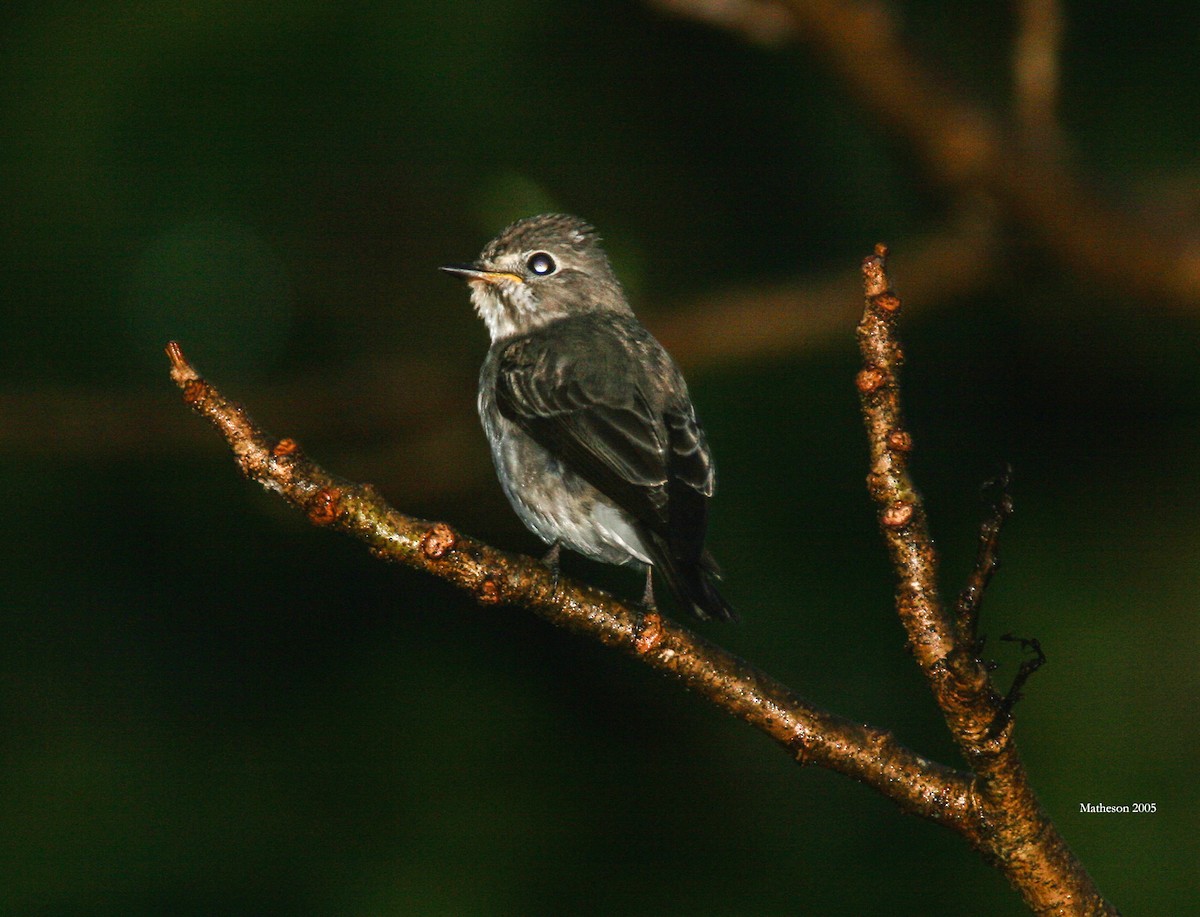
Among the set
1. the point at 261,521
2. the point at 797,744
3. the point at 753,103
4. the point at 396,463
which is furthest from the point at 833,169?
the point at 797,744

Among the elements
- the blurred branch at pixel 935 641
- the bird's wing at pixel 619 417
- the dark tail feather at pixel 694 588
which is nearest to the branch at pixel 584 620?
the blurred branch at pixel 935 641

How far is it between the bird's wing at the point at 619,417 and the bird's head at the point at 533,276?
A: 442mm

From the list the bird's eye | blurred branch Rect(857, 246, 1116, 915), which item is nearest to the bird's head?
the bird's eye

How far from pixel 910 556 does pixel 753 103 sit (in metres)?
4.43

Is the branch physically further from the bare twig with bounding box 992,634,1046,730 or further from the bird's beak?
the bird's beak

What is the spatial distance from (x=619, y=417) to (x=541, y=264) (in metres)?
1.55

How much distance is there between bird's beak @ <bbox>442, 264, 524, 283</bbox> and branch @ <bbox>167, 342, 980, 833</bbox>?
2844mm

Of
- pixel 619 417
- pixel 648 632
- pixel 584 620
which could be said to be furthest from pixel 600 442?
pixel 648 632

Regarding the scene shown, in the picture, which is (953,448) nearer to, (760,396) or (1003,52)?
(760,396)

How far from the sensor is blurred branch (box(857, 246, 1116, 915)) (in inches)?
102

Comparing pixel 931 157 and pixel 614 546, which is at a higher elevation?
pixel 931 157

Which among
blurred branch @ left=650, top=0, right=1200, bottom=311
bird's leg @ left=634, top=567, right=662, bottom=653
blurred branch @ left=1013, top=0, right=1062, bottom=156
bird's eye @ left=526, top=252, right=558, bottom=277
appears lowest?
bird's leg @ left=634, top=567, right=662, bottom=653

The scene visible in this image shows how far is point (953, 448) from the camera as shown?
20.1 feet

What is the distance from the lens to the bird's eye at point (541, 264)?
20.0 ft
